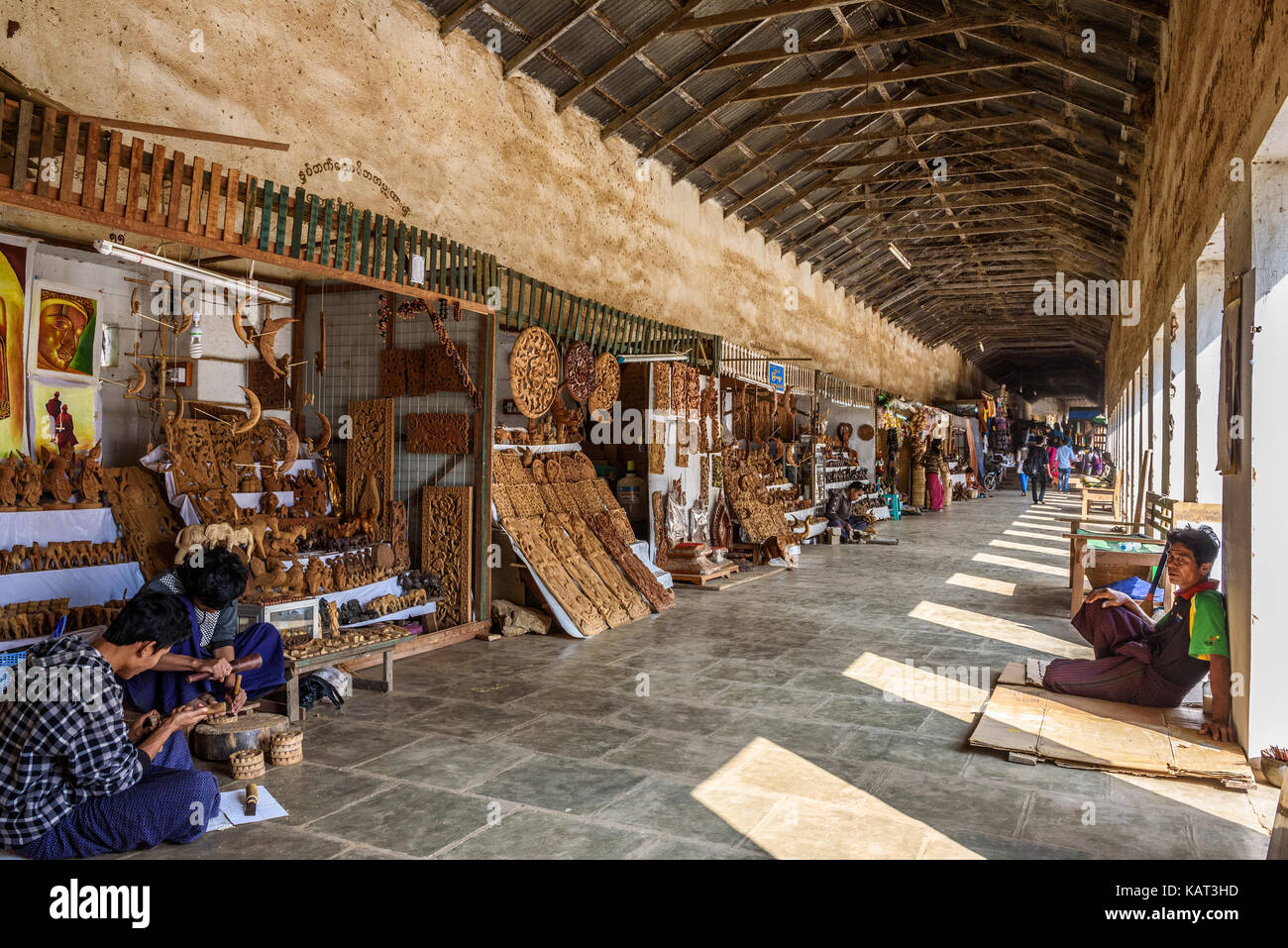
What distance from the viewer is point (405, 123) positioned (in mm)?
9148

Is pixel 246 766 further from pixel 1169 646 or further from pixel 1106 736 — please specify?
pixel 1169 646

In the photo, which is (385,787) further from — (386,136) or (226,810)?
(386,136)

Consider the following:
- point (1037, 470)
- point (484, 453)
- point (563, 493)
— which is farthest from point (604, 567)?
point (1037, 470)

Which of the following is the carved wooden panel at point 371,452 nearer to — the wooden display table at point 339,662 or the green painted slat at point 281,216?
the wooden display table at point 339,662

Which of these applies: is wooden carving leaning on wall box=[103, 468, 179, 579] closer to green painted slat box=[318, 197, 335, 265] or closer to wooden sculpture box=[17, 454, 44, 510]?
wooden sculpture box=[17, 454, 44, 510]

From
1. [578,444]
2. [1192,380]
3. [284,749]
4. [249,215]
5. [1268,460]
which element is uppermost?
[249,215]

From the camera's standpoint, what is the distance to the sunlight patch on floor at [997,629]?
22.8 feet

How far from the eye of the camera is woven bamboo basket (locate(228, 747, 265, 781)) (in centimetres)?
402

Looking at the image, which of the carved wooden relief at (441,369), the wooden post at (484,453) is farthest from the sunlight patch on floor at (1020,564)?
the carved wooden relief at (441,369)

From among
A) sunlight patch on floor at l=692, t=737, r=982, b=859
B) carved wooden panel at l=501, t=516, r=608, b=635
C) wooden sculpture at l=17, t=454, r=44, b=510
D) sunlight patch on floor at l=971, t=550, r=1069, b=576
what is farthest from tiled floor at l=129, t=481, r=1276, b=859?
sunlight patch on floor at l=971, t=550, r=1069, b=576

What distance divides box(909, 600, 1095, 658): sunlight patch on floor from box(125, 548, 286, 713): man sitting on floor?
19.4 feet

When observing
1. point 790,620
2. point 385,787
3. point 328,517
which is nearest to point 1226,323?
point 790,620

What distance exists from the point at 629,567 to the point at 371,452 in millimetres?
2884

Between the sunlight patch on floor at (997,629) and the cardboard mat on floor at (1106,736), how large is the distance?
5.81 feet
